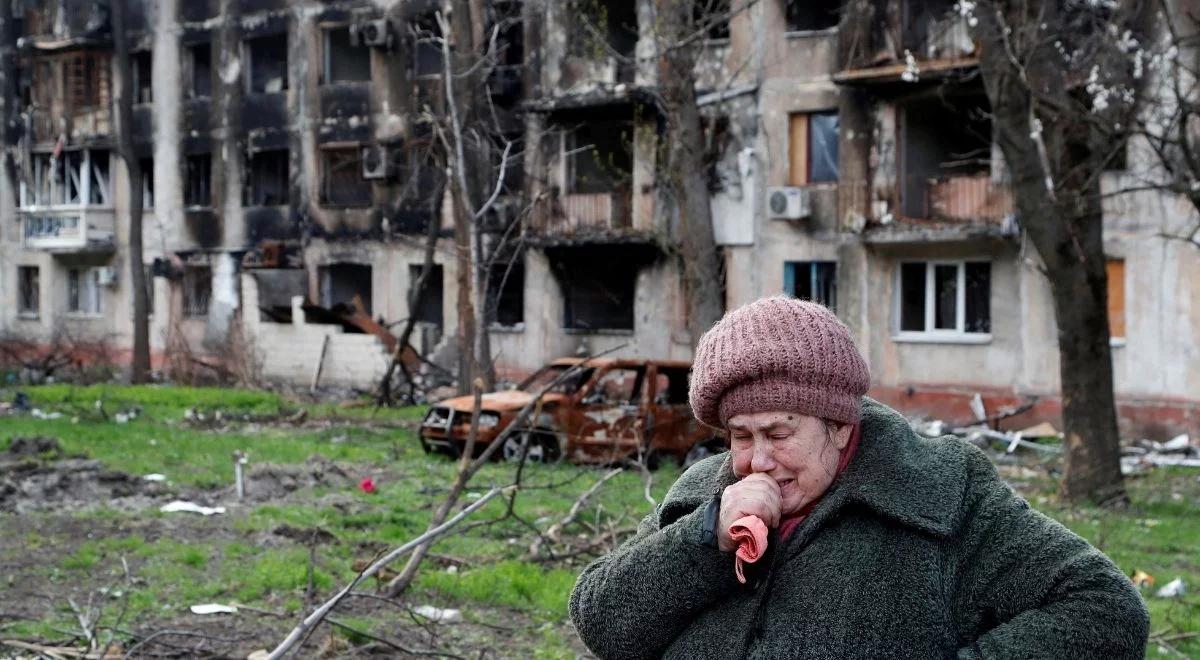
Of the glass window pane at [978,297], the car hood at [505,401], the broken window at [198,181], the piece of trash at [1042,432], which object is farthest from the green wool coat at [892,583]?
the broken window at [198,181]

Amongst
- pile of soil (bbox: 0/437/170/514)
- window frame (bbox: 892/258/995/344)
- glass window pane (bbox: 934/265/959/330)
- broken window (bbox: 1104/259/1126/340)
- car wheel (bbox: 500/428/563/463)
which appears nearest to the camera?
pile of soil (bbox: 0/437/170/514)

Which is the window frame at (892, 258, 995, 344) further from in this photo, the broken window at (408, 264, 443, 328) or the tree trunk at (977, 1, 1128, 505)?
the broken window at (408, 264, 443, 328)

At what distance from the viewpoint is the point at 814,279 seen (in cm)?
2859

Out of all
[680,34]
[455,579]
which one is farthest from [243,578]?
[680,34]

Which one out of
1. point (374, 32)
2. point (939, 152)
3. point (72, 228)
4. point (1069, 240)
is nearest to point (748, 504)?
point (1069, 240)

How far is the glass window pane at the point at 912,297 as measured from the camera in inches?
1070

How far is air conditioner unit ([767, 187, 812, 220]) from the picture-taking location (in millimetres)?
27797

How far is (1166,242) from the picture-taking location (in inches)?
925

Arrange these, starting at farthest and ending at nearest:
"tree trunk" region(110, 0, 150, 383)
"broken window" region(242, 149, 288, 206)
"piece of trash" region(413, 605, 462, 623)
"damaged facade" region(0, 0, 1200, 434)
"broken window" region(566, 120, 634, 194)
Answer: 1. "broken window" region(242, 149, 288, 206)
2. "tree trunk" region(110, 0, 150, 383)
3. "broken window" region(566, 120, 634, 194)
4. "damaged facade" region(0, 0, 1200, 434)
5. "piece of trash" region(413, 605, 462, 623)

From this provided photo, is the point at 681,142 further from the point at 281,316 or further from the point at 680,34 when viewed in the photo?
the point at 281,316

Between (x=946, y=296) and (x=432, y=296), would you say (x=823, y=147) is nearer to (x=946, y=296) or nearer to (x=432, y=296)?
(x=946, y=296)

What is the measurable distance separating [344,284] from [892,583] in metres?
35.1

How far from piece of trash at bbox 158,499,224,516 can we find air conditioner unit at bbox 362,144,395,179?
71.0 ft

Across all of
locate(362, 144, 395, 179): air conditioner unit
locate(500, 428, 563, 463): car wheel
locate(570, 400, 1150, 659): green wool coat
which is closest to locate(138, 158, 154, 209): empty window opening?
locate(362, 144, 395, 179): air conditioner unit
